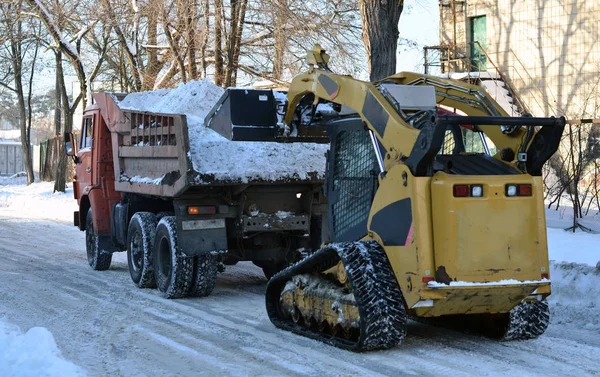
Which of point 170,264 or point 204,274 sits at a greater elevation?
point 170,264

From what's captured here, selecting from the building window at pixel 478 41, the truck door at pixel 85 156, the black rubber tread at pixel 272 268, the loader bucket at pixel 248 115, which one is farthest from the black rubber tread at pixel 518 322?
the building window at pixel 478 41

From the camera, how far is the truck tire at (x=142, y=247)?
1087cm

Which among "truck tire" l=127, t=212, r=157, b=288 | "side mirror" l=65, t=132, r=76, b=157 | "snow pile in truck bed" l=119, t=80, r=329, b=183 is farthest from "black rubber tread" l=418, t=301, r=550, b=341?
"side mirror" l=65, t=132, r=76, b=157

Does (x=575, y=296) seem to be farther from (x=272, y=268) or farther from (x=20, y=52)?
(x=20, y=52)

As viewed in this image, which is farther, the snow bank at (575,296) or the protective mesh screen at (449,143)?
the snow bank at (575,296)

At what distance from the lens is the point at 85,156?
13344mm

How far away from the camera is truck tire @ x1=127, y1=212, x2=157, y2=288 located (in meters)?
10.9

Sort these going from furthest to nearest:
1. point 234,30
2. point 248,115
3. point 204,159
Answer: point 234,30, point 248,115, point 204,159

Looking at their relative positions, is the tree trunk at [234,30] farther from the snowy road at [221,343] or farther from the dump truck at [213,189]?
the snowy road at [221,343]

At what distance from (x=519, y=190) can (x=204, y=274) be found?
4576mm

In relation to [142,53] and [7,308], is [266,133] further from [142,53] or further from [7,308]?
[142,53]

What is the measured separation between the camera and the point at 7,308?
30.9 feet

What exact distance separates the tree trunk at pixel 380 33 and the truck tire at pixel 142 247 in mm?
4845

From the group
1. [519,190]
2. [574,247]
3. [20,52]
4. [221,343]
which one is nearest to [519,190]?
[519,190]
